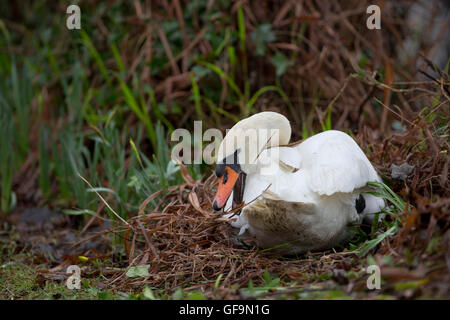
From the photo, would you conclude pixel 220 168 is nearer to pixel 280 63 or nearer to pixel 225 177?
pixel 225 177

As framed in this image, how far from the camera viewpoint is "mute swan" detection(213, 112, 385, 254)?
2.10 metres

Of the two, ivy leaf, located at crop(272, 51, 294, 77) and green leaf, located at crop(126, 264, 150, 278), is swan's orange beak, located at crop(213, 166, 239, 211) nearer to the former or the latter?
green leaf, located at crop(126, 264, 150, 278)

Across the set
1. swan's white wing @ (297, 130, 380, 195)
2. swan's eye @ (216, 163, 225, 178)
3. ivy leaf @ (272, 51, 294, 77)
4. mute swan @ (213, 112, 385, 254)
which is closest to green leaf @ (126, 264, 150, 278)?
mute swan @ (213, 112, 385, 254)

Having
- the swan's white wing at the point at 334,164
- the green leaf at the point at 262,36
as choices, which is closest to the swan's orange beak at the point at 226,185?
the swan's white wing at the point at 334,164

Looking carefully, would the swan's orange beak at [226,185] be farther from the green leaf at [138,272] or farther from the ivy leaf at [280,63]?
the ivy leaf at [280,63]

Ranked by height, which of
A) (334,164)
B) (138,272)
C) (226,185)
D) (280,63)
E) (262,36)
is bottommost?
(138,272)

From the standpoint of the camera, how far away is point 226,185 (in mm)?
2279

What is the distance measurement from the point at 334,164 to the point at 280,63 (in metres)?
2.34

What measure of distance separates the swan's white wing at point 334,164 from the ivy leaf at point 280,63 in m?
1.90

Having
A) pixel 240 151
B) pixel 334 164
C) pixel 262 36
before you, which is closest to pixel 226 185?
pixel 240 151

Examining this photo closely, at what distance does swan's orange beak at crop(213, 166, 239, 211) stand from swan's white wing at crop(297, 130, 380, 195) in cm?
31

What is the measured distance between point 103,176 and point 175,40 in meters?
1.41
